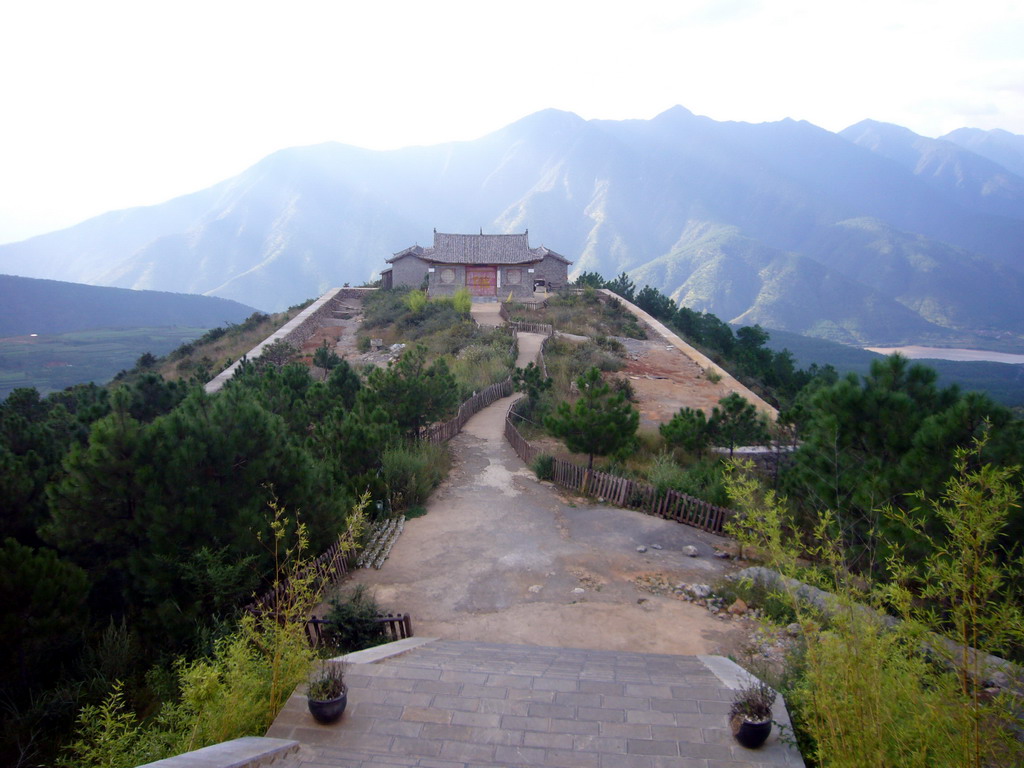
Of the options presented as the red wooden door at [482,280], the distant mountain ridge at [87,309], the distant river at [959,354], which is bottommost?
the distant river at [959,354]

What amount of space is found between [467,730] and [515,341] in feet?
69.7

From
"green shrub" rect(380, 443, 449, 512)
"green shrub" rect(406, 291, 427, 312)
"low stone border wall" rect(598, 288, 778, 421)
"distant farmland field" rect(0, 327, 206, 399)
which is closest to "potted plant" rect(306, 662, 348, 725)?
"green shrub" rect(380, 443, 449, 512)

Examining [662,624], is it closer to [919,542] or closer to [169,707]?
[919,542]

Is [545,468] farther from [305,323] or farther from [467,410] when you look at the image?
[305,323]

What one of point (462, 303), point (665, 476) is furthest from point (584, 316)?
point (665, 476)

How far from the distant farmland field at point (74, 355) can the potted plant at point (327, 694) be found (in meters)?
53.8

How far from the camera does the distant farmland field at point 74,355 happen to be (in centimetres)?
5412

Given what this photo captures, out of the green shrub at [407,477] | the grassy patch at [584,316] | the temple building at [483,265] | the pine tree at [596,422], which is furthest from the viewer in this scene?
the temple building at [483,265]

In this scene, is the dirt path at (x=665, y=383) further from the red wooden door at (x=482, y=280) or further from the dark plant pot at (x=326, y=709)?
the dark plant pot at (x=326, y=709)

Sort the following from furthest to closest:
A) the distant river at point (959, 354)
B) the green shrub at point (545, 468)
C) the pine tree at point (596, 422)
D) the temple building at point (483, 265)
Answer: the distant river at point (959, 354) → the temple building at point (483, 265) → the green shrub at point (545, 468) → the pine tree at point (596, 422)

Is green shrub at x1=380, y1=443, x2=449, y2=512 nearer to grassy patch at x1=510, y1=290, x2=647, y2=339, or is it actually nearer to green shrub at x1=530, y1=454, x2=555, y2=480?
green shrub at x1=530, y1=454, x2=555, y2=480

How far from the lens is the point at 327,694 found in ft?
13.6

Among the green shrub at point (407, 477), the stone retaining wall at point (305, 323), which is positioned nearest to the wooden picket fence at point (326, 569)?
the green shrub at point (407, 477)

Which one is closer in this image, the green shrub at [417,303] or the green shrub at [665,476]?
the green shrub at [665,476]
